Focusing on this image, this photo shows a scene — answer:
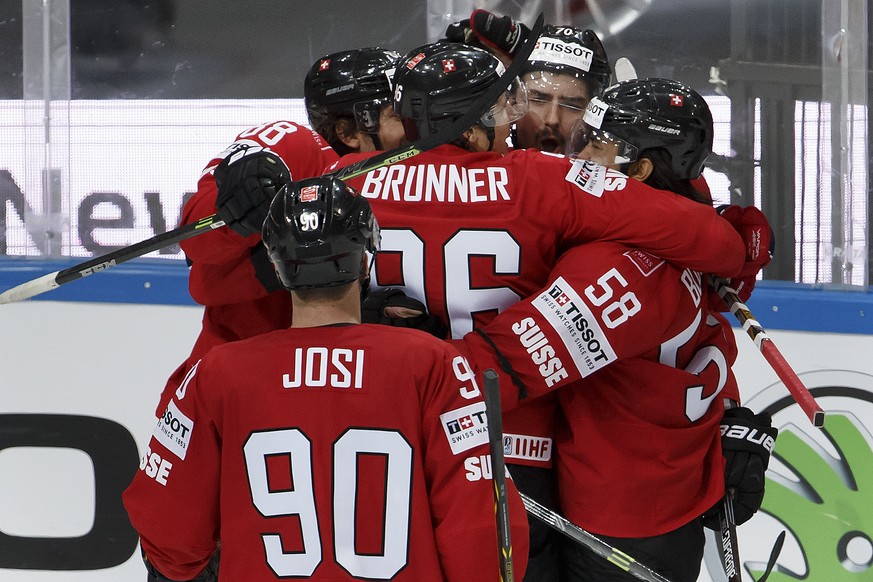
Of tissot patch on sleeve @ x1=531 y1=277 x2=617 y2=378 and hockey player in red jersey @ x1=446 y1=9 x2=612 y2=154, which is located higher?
hockey player in red jersey @ x1=446 y1=9 x2=612 y2=154

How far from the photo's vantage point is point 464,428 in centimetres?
155

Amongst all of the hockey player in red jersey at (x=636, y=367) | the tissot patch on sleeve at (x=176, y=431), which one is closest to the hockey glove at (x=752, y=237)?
the hockey player in red jersey at (x=636, y=367)

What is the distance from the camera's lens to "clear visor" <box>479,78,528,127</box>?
6.70ft

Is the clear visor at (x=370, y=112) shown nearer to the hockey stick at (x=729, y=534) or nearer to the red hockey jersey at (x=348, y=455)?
the red hockey jersey at (x=348, y=455)

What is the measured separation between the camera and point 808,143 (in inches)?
125

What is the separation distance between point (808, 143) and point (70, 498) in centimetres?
231

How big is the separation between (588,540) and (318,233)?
79 centimetres

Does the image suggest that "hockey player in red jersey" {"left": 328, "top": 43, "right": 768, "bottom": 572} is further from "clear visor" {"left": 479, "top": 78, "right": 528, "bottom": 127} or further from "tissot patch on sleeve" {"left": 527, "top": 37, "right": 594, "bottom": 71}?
"tissot patch on sleeve" {"left": 527, "top": 37, "right": 594, "bottom": 71}

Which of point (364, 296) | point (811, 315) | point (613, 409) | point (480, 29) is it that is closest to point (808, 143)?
point (811, 315)

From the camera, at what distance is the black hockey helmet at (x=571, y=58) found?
2537mm

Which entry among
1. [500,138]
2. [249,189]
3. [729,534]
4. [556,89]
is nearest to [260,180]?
[249,189]

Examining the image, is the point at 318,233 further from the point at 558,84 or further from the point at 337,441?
the point at 558,84

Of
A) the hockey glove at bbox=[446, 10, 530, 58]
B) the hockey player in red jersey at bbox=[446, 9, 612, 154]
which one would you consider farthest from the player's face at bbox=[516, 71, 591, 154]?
the hockey glove at bbox=[446, 10, 530, 58]

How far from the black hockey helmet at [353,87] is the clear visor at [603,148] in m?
0.39
